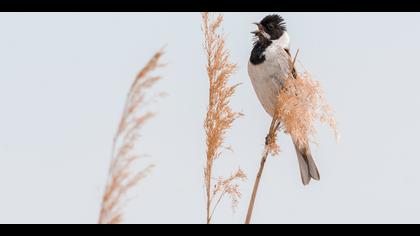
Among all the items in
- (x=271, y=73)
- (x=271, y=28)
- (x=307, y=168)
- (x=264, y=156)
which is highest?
(x=271, y=28)

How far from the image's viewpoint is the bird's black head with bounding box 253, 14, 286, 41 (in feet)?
16.0

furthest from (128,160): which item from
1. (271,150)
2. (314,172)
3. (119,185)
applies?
(314,172)

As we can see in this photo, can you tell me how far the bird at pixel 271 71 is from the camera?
4.55m

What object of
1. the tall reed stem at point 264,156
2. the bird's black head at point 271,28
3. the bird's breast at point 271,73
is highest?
the bird's black head at point 271,28

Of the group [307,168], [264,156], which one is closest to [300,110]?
[264,156]

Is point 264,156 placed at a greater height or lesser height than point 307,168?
lesser

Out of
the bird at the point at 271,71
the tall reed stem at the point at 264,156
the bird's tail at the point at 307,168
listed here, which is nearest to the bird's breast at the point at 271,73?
the bird at the point at 271,71

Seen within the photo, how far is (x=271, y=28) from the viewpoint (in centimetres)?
494

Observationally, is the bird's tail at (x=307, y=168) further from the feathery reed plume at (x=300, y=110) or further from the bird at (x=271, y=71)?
the feathery reed plume at (x=300, y=110)

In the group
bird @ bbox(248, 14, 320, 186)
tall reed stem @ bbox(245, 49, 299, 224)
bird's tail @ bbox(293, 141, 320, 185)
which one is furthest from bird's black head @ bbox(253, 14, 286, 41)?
tall reed stem @ bbox(245, 49, 299, 224)

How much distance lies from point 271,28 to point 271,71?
0.49 metres

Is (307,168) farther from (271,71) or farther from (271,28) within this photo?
(271,28)

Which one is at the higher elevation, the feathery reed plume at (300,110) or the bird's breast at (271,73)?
the bird's breast at (271,73)
